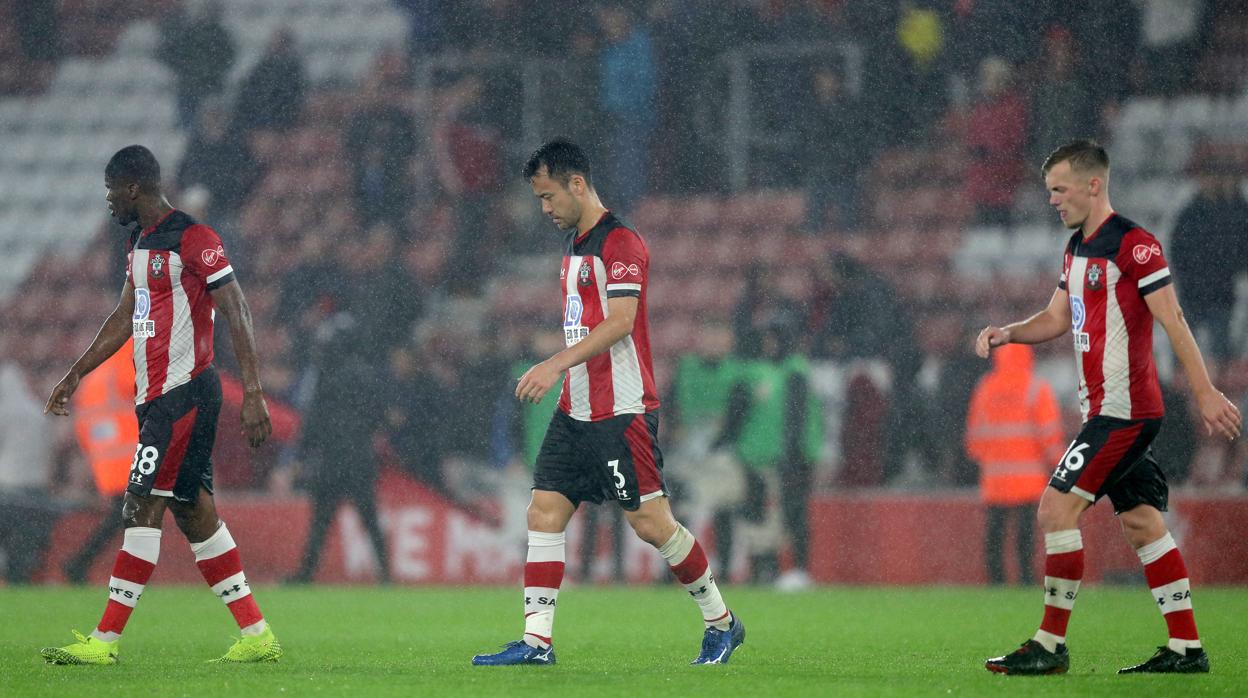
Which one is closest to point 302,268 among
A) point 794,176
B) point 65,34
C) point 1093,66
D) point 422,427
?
Result: point 422,427

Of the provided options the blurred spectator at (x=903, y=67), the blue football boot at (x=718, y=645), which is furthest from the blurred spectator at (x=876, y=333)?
the blue football boot at (x=718, y=645)

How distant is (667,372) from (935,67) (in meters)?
4.30

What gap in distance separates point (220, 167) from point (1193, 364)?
13362mm

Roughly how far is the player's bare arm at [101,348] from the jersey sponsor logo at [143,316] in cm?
11

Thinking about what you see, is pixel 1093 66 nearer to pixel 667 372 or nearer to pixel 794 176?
pixel 794 176

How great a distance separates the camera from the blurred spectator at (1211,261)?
44.7 feet

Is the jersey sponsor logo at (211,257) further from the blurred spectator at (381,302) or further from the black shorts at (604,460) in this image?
the blurred spectator at (381,302)

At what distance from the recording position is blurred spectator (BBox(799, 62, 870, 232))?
15789 mm

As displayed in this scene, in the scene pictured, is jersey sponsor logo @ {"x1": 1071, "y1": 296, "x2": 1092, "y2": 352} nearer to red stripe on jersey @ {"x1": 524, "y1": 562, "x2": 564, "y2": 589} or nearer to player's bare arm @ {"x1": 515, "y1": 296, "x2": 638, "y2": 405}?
player's bare arm @ {"x1": 515, "y1": 296, "x2": 638, "y2": 405}

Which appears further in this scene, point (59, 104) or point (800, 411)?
point (59, 104)

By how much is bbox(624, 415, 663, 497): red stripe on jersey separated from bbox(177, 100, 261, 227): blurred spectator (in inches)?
456

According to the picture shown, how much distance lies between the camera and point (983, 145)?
1561 centimetres

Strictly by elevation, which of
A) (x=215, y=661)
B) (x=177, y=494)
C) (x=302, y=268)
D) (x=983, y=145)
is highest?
(x=983, y=145)

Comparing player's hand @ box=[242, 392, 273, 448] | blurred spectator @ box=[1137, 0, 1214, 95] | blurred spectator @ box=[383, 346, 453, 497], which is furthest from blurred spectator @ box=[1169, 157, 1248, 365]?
player's hand @ box=[242, 392, 273, 448]
